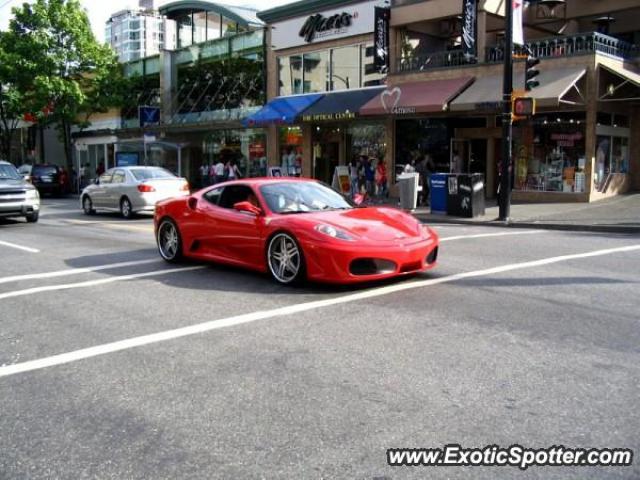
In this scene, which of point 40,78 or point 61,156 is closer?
point 40,78

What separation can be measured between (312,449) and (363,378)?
114cm

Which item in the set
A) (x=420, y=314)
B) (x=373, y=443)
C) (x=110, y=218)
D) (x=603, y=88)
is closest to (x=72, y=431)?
(x=373, y=443)

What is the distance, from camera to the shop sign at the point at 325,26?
26.9 meters

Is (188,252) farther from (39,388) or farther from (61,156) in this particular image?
(61,156)

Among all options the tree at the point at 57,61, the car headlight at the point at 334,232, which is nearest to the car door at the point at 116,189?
the car headlight at the point at 334,232

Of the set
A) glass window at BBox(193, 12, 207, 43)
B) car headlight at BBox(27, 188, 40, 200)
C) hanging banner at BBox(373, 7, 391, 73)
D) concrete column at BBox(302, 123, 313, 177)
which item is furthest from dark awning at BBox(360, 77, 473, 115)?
glass window at BBox(193, 12, 207, 43)

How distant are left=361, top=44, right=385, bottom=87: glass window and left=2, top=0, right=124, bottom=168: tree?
17.8 m

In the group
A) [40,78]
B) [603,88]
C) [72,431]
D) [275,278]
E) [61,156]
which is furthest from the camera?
[61,156]

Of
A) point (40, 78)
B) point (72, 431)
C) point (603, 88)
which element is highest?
point (40, 78)

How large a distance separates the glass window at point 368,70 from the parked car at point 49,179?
17.5 meters

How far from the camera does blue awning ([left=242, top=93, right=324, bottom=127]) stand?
2817cm

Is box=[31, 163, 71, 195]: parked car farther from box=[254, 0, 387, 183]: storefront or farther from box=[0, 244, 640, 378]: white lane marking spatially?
box=[0, 244, 640, 378]: white lane marking

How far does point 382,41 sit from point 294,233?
19829mm

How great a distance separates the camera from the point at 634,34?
24734 mm
